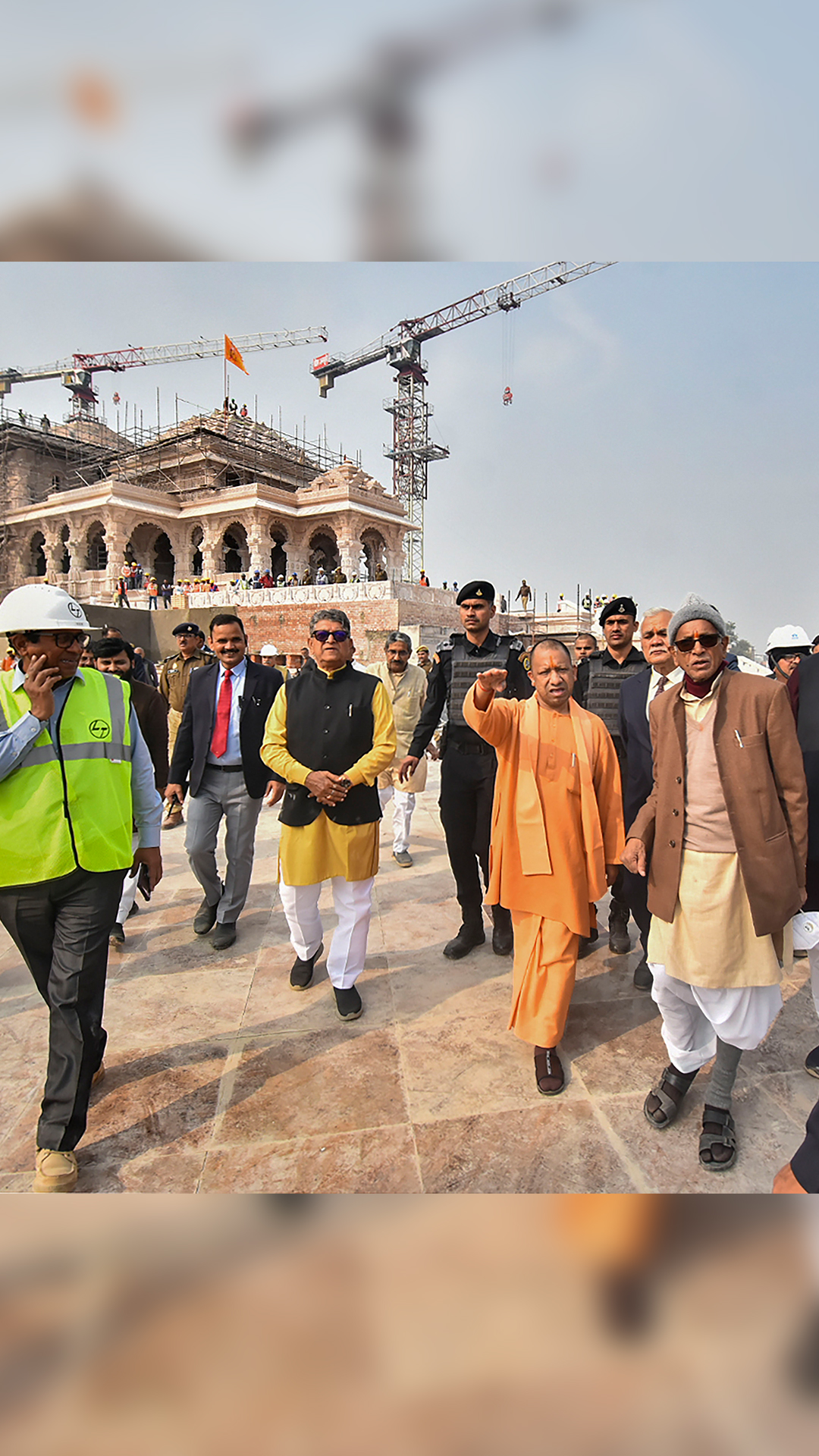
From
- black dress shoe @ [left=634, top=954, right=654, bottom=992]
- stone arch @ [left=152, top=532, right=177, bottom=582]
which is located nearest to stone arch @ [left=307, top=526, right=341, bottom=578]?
stone arch @ [left=152, top=532, right=177, bottom=582]

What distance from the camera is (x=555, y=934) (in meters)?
2.52

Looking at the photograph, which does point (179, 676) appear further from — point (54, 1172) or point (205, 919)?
point (54, 1172)

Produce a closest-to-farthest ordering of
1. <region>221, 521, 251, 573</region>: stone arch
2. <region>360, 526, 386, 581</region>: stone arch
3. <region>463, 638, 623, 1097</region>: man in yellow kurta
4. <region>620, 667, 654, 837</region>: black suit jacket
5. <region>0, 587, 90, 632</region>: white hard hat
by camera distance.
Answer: <region>0, 587, 90, 632</region>: white hard hat
<region>463, 638, 623, 1097</region>: man in yellow kurta
<region>620, 667, 654, 837</region>: black suit jacket
<region>221, 521, 251, 573</region>: stone arch
<region>360, 526, 386, 581</region>: stone arch

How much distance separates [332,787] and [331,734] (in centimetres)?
27

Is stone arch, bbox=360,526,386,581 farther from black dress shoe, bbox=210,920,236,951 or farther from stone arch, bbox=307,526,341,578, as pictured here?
black dress shoe, bbox=210,920,236,951

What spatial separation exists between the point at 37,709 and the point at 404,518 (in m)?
33.5

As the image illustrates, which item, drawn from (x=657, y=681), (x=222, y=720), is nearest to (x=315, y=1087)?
(x=222, y=720)

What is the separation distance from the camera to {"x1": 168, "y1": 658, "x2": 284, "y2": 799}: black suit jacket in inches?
152

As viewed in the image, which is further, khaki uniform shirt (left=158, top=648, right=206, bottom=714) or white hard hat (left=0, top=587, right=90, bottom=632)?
khaki uniform shirt (left=158, top=648, right=206, bottom=714)

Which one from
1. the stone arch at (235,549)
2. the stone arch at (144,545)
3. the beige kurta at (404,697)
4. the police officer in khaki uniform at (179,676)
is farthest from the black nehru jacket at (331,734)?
the stone arch at (144,545)

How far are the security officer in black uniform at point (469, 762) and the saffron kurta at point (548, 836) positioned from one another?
97cm

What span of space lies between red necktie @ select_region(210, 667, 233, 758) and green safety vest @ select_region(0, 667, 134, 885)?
1.70 metres

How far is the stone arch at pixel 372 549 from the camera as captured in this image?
109 feet

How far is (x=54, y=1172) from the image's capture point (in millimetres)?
1954
